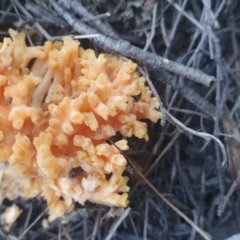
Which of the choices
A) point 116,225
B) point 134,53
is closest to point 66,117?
point 134,53

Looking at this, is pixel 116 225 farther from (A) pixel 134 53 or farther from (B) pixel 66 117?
(A) pixel 134 53

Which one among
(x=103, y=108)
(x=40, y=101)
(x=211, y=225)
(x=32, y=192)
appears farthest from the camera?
(x=211, y=225)

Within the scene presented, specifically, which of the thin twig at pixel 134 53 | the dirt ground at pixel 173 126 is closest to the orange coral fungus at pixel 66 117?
the thin twig at pixel 134 53

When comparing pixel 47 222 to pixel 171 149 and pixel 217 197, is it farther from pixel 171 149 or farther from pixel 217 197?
pixel 217 197

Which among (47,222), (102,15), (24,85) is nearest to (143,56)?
(102,15)

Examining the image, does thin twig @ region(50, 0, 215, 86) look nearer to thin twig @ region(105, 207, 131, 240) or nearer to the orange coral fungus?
the orange coral fungus

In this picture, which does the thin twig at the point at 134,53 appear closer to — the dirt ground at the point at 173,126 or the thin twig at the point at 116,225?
the dirt ground at the point at 173,126

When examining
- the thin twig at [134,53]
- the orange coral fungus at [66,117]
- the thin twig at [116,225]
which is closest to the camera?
the orange coral fungus at [66,117]
